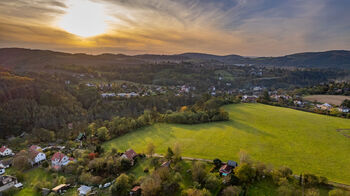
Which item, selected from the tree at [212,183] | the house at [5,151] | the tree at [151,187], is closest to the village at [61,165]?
the house at [5,151]

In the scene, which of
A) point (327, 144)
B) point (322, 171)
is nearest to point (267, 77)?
point (327, 144)

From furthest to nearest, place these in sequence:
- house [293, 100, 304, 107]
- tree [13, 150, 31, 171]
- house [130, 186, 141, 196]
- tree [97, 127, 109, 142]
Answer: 1. house [293, 100, 304, 107]
2. tree [97, 127, 109, 142]
3. tree [13, 150, 31, 171]
4. house [130, 186, 141, 196]

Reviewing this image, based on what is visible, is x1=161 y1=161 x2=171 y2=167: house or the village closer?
the village

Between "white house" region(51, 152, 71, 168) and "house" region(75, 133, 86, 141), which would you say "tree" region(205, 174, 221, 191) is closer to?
"white house" region(51, 152, 71, 168)

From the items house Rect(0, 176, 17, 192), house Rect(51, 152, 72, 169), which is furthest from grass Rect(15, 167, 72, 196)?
house Rect(51, 152, 72, 169)

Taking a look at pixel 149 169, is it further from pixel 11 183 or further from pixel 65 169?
pixel 11 183

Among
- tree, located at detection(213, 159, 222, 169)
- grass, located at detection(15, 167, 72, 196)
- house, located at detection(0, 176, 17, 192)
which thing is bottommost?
grass, located at detection(15, 167, 72, 196)

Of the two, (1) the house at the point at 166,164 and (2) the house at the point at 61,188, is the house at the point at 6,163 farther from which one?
(1) the house at the point at 166,164
